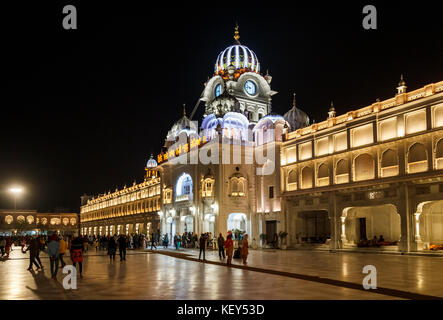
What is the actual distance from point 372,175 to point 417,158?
396 centimetres

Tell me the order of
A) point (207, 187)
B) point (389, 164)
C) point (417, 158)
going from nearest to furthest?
1. point (417, 158)
2. point (389, 164)
3. point (207, 187)

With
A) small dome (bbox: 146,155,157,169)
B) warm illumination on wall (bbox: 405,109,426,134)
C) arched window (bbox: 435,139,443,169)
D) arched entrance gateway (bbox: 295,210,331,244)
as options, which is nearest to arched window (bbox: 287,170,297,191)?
arched entrance gateway (bbox: 295,210,331,244)

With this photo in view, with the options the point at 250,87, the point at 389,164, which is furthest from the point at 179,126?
the point at 389,164

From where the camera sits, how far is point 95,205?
106375 mm

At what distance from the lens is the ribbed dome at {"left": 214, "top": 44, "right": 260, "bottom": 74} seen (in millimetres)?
59281

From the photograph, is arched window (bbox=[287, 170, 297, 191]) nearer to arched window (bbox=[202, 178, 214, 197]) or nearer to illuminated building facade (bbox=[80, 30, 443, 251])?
illuminated building facade (bbox=[80, 30, 443, 251])

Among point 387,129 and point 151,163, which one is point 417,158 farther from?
point 151,163

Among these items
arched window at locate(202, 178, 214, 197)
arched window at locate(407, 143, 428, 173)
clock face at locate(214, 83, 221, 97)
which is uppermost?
clock face at locate(214, 83, 221, 97)

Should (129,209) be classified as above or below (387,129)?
below

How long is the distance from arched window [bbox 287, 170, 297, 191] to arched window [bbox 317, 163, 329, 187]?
3.03m

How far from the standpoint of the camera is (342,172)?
3372cm

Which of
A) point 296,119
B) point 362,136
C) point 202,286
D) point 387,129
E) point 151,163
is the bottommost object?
point 202,286

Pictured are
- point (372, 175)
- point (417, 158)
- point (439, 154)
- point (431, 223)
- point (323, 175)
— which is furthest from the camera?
point (323, 175)
